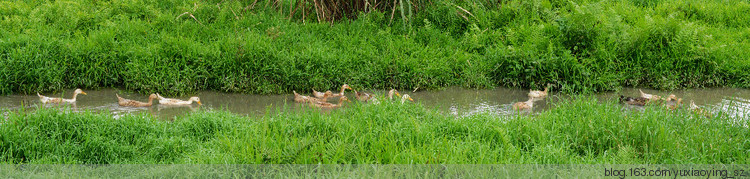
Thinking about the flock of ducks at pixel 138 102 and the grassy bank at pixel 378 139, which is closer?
the grassy bank at pixel 378 139

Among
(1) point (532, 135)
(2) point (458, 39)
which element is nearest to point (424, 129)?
(1) point (532, 135)

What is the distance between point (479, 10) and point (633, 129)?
532 centimetres

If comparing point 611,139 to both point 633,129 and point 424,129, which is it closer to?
point 633,129

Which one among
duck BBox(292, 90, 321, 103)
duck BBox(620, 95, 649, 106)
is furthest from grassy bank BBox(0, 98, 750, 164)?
duck BBox(620, 95, 649, 106)

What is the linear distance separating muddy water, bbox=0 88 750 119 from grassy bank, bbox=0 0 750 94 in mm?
153

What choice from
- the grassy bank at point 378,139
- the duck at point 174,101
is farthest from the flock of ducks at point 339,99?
the grassy bank at point 378,139

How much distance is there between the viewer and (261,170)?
452cm

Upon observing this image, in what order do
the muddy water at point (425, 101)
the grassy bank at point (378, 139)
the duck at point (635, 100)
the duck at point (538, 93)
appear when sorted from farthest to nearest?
the duck at point (538, 93)
the duck at point (635, 100)
the muddy water at point (425, 101)
the grassy bank at point (378, 139)

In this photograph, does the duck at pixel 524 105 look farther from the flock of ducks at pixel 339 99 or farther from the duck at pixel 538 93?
the duck at pixel 538 93

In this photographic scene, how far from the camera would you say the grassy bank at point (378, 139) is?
478 cm

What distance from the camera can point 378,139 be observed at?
17.7 feet

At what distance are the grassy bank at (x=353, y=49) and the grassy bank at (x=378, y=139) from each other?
1971 millimetres

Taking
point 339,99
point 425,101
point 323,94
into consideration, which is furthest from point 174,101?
point 425,101

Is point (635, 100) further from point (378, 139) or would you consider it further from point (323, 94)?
point (378, 139)
